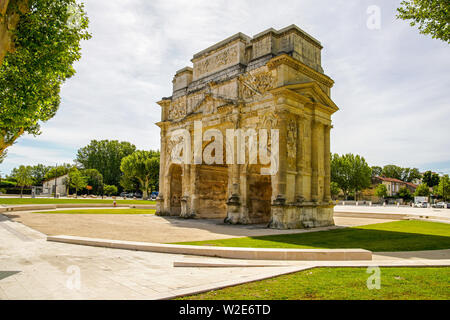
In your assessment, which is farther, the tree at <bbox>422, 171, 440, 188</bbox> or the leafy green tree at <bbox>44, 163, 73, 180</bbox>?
the tree at <bbox>422, 171, 440, 188</bbox>

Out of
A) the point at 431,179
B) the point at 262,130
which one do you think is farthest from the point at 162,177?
the point at 431,179

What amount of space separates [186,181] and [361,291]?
2060 centimetres

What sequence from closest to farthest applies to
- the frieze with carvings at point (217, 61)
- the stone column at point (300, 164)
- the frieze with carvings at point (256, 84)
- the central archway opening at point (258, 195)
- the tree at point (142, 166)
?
the stone column at point (300, 164)
the frieze with carvings at point (256, 84)
the central archway opening at point (258, 195)
the frieze with carvings at point (217, 61)
the tree at point (142, 166)

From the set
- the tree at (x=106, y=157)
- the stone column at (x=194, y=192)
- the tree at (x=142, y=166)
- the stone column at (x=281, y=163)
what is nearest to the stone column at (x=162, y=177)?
the stone column at (x=194, y=192)

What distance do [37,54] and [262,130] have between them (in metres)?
12.5

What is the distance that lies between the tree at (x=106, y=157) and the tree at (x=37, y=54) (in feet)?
245

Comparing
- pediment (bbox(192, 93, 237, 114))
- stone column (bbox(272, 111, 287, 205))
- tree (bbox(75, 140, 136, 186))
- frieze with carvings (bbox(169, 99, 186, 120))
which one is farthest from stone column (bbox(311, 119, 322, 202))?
tree (bbox(75, 140, 136, 186))

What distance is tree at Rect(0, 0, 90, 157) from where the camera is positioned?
9.77 metres

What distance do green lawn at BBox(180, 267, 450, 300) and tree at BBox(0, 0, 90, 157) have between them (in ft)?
31.5

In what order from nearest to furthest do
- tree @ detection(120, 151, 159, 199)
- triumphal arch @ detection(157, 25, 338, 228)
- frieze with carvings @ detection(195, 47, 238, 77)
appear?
triumphal arch @ detection(157, 25, 338, 228)
frieze with carvings @ detection(195, 47, 238, 77)
tree @ detection(120, 151, 159, 199)

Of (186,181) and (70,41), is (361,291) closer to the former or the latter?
(70,41)

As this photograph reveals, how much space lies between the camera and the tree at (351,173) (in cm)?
6520

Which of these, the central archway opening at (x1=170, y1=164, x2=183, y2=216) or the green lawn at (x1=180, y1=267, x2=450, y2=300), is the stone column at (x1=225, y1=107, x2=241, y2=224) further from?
the green lawn at (x1=180, y1=267, x2=450, y2=300)

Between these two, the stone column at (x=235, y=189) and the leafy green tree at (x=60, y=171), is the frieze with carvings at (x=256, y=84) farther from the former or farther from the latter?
the leafy green tree at (x=60, y=171)
